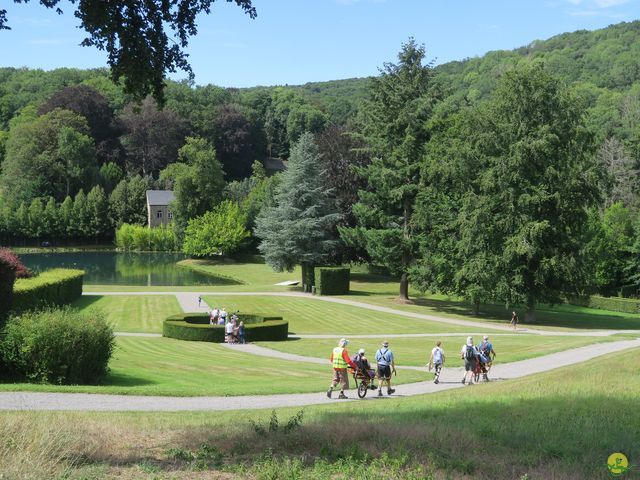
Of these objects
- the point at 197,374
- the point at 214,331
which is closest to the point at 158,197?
the point at 214,331

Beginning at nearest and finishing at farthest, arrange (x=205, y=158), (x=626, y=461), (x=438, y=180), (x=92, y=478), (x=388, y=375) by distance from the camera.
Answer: (x=92, y=478) < (x=626, y=461) < (x=388, y=375) < (x=438, y=180) < (x=205, y=158)

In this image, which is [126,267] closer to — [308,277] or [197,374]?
[308,277]

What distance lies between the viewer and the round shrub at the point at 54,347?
63.1 ft

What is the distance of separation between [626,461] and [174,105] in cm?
13923

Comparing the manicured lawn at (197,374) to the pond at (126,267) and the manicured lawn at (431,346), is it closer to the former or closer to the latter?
the manicured lawn at (431,346)

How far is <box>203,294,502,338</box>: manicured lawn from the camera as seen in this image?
39.8 m

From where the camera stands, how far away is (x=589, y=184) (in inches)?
1743

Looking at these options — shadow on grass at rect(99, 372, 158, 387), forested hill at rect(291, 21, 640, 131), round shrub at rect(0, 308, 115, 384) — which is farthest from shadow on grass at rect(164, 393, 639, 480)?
forested hill at rect(291, 21, 640, 131)

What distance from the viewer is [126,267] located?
8225 cm

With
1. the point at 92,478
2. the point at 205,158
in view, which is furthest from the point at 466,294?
the point at 205,158

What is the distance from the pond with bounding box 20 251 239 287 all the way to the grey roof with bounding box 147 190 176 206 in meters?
11.7

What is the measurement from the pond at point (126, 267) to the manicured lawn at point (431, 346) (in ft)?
113

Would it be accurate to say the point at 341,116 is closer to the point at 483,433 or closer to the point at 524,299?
the point at 524,299

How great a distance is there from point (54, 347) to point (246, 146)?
394 ft
